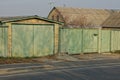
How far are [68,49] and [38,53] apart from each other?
8.85 feet

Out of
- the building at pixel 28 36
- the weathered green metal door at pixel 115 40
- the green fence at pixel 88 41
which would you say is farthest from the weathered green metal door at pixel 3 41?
the weathered green metal door at pixel 115 40

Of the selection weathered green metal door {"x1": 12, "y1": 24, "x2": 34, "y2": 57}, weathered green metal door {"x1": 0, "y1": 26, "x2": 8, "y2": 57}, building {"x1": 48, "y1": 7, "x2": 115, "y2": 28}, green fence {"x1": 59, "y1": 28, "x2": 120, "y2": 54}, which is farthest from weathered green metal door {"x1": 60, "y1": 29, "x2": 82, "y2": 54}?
building {"x1": 48, "y1": 7, "x2": 115, "y2": 28}

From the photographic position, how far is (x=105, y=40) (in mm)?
26922

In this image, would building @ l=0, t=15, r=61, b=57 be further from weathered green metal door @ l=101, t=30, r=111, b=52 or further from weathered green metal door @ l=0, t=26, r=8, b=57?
weathered green metal door @ l=101, t=30, r=111, b=52

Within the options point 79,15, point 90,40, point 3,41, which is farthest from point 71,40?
point 79,15

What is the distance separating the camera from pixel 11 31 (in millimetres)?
21484

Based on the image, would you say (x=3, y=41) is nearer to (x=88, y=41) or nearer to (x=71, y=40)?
(x=71, y=40)

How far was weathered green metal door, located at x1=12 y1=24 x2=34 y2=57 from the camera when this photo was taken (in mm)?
21688

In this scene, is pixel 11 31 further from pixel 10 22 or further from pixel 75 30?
pixel 75 30

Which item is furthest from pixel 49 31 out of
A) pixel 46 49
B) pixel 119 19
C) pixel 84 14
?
pixel 84 14

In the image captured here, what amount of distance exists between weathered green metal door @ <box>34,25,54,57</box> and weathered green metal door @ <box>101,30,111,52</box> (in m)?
5.23

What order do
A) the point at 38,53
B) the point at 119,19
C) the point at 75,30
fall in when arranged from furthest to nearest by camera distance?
the point at 119,19, the point at 75,30, the point at 38,53

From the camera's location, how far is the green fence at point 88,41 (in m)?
24.3

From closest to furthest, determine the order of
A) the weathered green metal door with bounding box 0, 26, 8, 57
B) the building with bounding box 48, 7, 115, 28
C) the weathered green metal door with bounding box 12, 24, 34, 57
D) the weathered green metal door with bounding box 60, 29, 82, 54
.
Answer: the weathered green metal door with bounding box 0, 26, 8, 57 < the weathered green metal door with bounding box 12, 24, 34, 57 < the weathered green metal door with bounding box 60, 29, 82, 54 < the building with bounding box 48, 7, 115, 28
